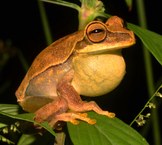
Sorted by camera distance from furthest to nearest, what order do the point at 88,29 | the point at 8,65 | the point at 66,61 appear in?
the point at 8,65 → the point at 66,61 → the point at 88,29

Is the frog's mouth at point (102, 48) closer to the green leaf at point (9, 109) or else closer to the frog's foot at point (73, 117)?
the frog's foot at point (73, 117)

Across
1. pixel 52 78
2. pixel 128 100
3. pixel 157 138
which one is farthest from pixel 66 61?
pixel 128 100

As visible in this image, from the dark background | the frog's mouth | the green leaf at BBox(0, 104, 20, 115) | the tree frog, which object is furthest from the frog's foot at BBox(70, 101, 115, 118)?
the dark background

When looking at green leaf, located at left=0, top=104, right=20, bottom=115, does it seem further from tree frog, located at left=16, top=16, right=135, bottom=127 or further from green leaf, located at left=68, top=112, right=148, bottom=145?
green leaf, located at left=68, top=112, right=148, bottom=145

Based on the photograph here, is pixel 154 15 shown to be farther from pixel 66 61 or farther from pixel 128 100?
pixel 66 61

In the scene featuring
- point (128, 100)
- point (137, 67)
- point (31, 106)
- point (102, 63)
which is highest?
point (102, 63)

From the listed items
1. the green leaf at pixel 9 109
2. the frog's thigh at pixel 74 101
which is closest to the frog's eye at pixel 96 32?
the frog's thigh at pixel 74 101

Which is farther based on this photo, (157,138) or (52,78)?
(157,138)
